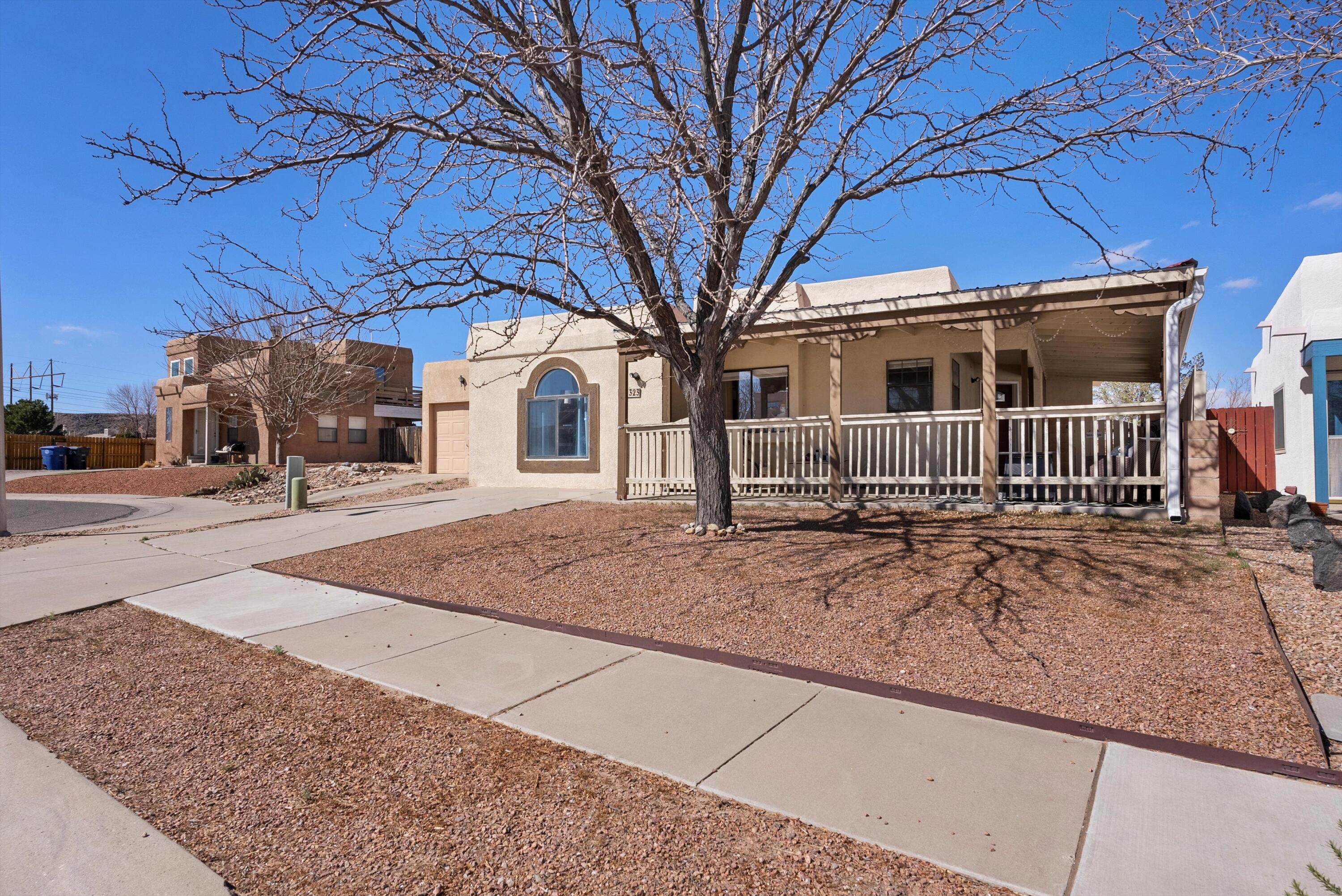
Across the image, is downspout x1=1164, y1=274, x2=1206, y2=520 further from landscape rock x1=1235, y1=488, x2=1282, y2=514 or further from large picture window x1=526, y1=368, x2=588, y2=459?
large picture window x1=526, y1=368, x2=588, y2=459

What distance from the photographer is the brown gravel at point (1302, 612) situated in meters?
4.54

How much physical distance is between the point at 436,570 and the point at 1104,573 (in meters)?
6.60

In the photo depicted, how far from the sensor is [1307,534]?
305 inches

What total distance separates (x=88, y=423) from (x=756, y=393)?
75.6m

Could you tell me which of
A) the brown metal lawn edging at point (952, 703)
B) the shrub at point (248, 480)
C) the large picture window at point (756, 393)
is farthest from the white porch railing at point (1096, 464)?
the shrub at point (248, 480)

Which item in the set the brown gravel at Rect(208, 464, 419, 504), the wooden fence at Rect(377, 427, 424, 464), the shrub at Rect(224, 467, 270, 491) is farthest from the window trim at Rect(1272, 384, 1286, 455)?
the wooden fence at Rect(377, 427, 424, 464)

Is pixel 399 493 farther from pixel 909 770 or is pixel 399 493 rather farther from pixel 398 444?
pixel 398 444

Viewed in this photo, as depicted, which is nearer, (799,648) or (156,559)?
(799,648)

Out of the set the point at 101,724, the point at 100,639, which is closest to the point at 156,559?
the point at 100,639

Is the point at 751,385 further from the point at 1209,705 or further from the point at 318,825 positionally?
the point at 318,825

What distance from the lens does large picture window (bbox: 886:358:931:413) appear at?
43.3ft

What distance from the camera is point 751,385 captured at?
48.0 feet

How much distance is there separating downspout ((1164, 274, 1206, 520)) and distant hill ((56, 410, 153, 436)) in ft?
250

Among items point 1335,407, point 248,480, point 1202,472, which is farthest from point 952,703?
point 248,480
